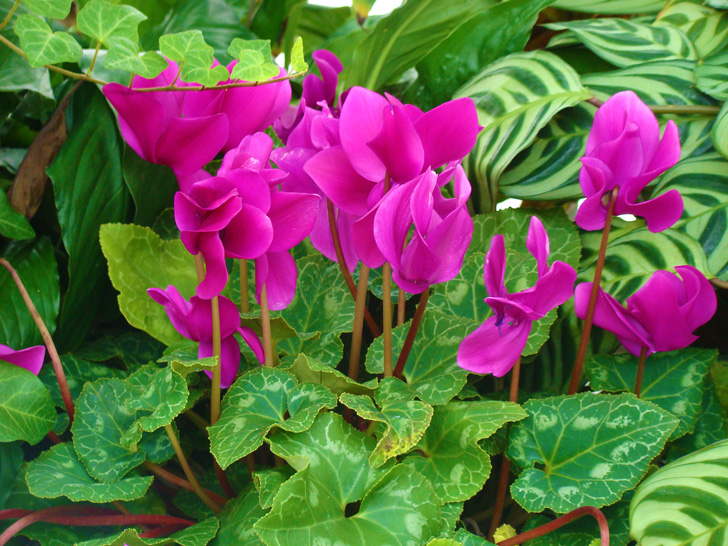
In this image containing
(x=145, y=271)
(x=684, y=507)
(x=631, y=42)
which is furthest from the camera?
(x=631, y=42)

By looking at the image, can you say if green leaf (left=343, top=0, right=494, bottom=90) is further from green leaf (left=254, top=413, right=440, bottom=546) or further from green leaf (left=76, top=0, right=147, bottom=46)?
green leaf (left=254, top=413, right=440, bottom=546)

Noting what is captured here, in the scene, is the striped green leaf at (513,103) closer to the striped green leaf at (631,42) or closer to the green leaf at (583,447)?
the striped green leaf at (631,42)

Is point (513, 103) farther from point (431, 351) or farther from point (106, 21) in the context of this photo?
point (106, 21)

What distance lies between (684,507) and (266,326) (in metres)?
0.32

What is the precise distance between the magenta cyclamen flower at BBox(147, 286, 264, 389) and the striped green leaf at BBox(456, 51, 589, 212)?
0.33 metres

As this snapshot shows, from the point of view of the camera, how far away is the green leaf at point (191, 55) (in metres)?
0.47

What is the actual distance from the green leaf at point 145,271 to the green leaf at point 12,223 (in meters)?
0.12

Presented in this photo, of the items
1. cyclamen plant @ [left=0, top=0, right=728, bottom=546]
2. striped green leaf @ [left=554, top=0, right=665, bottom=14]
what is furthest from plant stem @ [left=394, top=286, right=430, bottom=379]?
striped green leaf @ [left=554, top=0, right=665, bottom=14]

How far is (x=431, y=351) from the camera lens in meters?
0.57

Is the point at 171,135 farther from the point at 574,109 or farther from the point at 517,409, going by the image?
the point at 574,109

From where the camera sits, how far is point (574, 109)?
0.76 m

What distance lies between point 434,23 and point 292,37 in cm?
29

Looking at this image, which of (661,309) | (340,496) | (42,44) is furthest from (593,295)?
(42,44)

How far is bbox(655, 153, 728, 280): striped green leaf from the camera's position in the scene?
66cm
